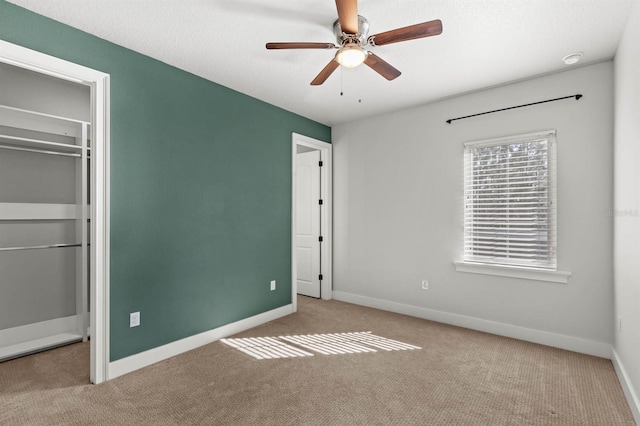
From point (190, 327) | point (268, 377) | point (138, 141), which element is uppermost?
point (138, 141)

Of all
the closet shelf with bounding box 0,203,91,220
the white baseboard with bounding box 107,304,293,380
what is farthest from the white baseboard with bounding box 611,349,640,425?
the closet shelf with bounding box 0,203,91,220

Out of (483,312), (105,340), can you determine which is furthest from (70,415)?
Result: (483,312)

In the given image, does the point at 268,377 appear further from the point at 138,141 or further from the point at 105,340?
the point at 138,141

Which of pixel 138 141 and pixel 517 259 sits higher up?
pixel 138 141

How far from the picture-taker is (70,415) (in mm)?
2068

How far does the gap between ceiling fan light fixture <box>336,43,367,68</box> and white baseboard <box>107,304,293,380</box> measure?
277 centimetres

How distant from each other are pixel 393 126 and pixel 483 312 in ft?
8.16

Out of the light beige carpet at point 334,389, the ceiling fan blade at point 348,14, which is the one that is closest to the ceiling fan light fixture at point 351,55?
the ceiling fan blade at point 348,14

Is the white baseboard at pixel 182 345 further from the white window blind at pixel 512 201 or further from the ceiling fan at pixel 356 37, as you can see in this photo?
the ceiling fan at pixel 356 37

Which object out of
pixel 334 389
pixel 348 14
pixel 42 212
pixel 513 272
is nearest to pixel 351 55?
pixel 348 14

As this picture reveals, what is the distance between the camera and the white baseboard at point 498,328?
2960mm

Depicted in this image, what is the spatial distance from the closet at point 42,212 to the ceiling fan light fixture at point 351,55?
2.89 metres

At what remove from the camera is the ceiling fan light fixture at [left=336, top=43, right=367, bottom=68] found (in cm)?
204

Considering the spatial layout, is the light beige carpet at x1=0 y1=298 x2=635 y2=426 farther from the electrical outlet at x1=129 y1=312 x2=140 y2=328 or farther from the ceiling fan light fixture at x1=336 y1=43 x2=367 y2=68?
the ceiling fan light fixture at x1=336 y1=43 x2=367 y2=68
